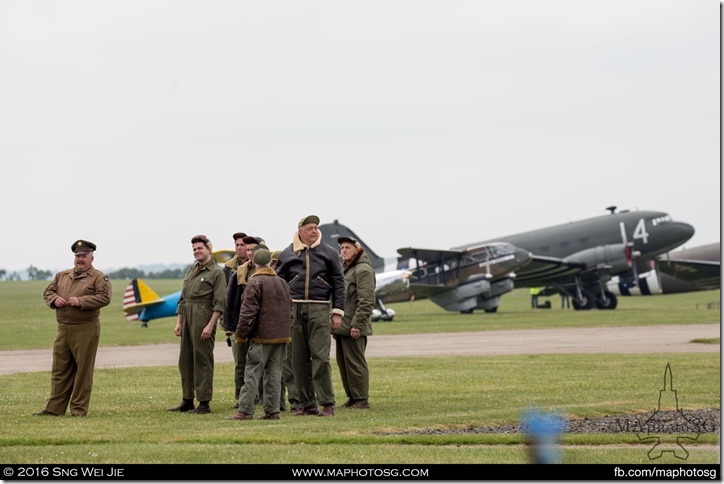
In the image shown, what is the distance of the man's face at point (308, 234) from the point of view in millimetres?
14852

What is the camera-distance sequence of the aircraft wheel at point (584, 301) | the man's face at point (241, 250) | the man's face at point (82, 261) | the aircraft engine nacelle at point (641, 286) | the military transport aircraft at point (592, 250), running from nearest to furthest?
the man's face at point (82, 261) < the man's face at point (241, 250) < the military transport aircraft at point (592, 250) < the aircraft wheel at point (584, 301) < the aircraft engine nacelle at point (641, 286)

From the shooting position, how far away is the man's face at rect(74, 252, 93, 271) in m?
14.5

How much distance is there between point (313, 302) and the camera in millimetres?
14805

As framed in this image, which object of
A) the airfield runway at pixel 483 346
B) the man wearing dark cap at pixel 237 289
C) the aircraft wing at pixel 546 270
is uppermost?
the aircraft wing at pixel 546 270

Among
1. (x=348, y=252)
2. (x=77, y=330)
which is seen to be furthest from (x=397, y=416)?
(x=77, y=330)

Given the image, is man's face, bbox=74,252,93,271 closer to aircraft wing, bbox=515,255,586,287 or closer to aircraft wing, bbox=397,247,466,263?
aircraft wing, bbox=397,247,466,263

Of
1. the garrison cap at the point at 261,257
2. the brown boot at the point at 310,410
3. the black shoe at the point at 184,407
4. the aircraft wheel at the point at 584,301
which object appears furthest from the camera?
the aircraft wheel at the point at 584,301

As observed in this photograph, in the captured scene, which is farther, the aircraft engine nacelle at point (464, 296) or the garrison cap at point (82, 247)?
the aircraft engine nacelle at point (464, 296)

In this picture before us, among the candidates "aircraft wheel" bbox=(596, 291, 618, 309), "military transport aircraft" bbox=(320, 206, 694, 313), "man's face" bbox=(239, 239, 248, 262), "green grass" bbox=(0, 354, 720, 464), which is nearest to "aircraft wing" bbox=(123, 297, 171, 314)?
"military transport aircraft" bbox=(320, 206, 694, 313)

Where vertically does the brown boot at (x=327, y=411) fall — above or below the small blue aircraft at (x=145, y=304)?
below

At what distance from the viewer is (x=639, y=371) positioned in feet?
69.6

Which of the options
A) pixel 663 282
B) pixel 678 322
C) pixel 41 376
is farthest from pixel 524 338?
pixel 663 282

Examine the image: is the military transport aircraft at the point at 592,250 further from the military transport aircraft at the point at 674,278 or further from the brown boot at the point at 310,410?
the brown boot at the point at 310,410

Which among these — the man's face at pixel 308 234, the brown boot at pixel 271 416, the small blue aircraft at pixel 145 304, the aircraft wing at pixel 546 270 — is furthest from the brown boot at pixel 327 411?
the aircraft wing at pixel 546 270
